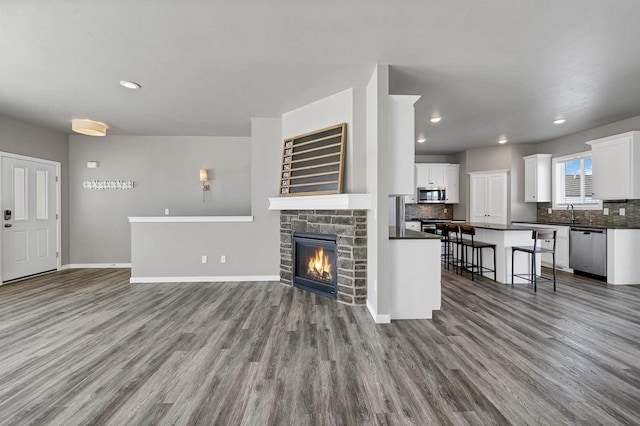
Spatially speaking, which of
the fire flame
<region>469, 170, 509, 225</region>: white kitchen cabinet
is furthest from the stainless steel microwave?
the fire flame

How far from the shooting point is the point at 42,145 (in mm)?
5512

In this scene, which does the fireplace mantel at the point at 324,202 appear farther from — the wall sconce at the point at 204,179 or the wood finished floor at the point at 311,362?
the wall sconce at the point at 204,179

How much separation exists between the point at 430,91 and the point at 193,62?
2.86 metres

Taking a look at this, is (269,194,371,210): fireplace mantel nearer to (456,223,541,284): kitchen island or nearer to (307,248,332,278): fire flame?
(307,248,332,278): fire flame

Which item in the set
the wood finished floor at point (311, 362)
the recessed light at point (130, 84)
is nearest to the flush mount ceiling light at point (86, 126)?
the recessed light at point (130, 84)

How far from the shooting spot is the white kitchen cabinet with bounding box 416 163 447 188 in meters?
8.20

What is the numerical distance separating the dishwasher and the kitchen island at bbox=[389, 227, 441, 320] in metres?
3.74

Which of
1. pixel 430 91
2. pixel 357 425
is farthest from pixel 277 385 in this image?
pixel 430 91

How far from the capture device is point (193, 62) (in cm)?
307

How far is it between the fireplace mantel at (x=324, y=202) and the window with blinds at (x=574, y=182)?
4908 millimetres

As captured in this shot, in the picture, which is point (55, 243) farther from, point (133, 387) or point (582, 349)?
point (582, 349)

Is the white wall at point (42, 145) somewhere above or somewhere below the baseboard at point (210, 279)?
above

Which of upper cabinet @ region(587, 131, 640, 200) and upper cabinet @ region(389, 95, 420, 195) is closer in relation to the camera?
upper cabinet @ region(389, 95, 420, 195)

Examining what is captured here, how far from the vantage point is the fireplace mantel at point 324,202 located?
3.63 metres
